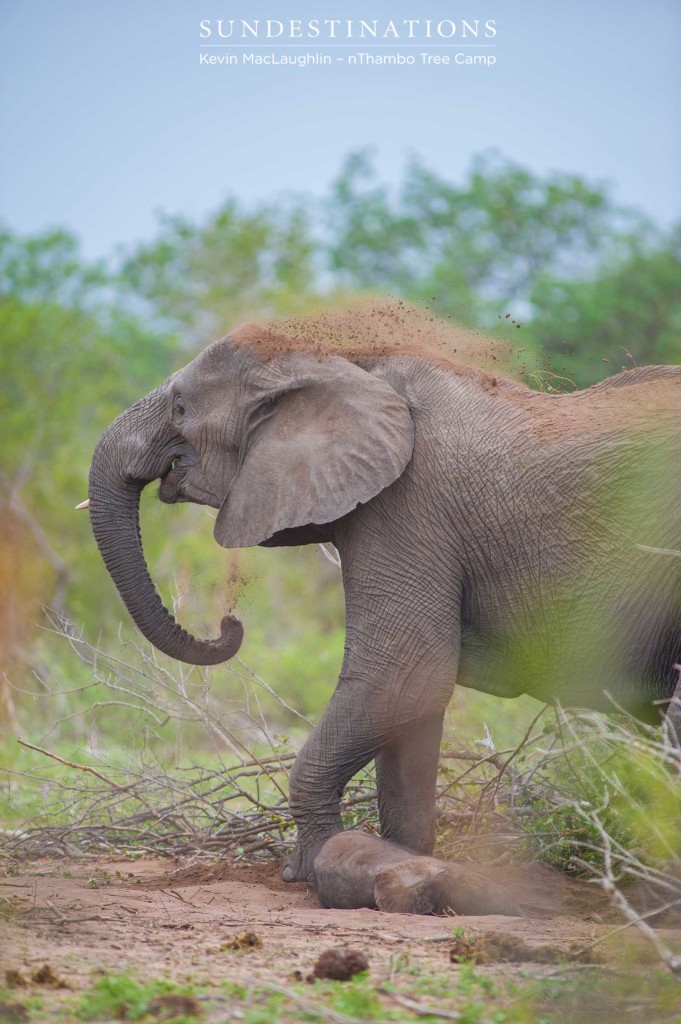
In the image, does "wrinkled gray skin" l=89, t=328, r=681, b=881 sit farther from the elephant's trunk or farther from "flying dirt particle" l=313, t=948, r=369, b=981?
"flying dirt particle" l=313, t=948, r=369, b=981

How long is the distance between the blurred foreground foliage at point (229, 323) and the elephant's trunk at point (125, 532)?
0.75 feet

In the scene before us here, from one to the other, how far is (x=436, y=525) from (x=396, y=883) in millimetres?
1399

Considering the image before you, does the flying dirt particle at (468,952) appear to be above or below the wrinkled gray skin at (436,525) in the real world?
below

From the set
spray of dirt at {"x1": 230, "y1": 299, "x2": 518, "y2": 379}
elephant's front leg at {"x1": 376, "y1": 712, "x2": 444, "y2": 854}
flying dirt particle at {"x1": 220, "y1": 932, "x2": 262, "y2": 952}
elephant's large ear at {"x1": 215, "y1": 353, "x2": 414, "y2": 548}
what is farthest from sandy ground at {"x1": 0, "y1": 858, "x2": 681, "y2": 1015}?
spray of dirt at {"x1": 230, "y1": 299, "x2": 518, "y2": 379}

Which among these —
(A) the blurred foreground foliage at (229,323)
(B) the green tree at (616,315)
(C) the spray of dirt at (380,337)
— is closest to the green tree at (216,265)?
(A) the blurred foreground foliage at (229,323)

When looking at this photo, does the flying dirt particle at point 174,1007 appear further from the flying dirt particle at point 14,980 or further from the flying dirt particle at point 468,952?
the flying dirt particle at point 468,952

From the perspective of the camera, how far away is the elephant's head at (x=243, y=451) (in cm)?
511

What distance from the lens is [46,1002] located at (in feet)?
10.7

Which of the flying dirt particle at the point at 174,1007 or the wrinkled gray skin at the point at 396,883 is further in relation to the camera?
the wrinkled gray skin at the point at 396,883

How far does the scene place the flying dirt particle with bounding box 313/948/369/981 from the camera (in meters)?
3.48

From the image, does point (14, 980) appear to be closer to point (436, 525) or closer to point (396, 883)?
point (396, 883)

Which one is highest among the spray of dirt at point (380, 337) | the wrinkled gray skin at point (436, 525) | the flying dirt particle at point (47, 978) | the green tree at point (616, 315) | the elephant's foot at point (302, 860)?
the green tree at point (616, 315)

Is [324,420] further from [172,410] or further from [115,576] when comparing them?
[115,576]

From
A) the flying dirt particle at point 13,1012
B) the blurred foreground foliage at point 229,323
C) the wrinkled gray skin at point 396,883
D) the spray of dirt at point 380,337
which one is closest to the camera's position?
the flying dirt particle at point 13,1012
